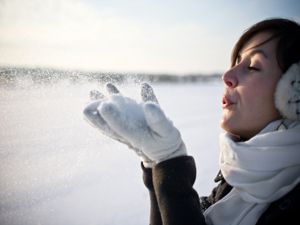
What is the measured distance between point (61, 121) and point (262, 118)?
188 inches

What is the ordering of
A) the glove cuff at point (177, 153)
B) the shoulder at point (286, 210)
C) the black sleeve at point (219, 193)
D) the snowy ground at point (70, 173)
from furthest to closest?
the snowy ground at point (70, 173), the black sleeve at point (219, 193), the glove cuff at point (177, 153), the shoulder at point (286, 210)

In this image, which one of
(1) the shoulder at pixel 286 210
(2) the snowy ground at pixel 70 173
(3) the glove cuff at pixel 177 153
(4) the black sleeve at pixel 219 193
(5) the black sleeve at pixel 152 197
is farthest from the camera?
(2) the snowy ground at pixel 70 173

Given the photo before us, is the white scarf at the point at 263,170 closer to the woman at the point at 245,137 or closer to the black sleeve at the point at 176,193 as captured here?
the woman at the point at 245,137

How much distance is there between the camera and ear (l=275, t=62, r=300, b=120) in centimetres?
104

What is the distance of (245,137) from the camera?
1257mm

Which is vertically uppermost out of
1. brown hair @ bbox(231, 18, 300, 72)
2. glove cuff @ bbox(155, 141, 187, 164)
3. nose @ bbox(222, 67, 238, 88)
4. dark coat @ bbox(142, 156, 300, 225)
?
brown hair @ bbox(231, 18, 300, 72)

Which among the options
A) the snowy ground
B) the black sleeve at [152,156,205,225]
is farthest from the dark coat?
the snowy ground

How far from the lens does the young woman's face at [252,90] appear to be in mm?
1117

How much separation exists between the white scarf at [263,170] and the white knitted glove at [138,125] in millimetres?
316

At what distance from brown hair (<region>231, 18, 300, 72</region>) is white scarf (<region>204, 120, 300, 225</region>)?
29cm

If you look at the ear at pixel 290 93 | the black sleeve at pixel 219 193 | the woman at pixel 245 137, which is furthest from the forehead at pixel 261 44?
the black sleeve at pixel 219 193

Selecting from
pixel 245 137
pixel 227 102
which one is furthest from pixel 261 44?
pixel 245 137

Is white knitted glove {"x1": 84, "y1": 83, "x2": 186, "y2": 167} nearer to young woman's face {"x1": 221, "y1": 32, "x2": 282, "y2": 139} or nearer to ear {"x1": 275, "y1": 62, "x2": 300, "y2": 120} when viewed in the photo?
young woman's face {"x1": 221, "y1": 32, "x2": 282, "y2": 139}

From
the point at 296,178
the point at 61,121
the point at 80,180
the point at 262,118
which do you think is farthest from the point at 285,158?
the point at 61,121
